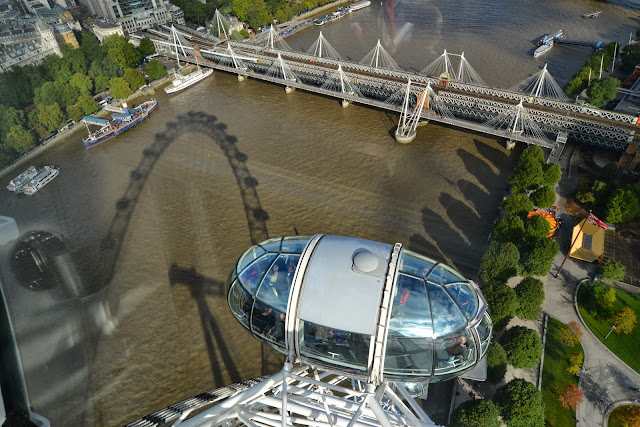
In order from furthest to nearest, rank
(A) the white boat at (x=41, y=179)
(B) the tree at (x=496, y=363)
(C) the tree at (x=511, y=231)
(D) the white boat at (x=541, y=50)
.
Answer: (D) the white boat at (x=541, y=50)
(A) the white boat at (x=41, y=179)
(C) the tree at (x=511, y=231)
(B) the tree at (x=496, y=363)

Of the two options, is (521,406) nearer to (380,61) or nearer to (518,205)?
(518,205)

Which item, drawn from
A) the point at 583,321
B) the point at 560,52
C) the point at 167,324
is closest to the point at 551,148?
the point at 583,321

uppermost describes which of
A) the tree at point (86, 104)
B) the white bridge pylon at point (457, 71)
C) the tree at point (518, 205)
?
the tree at point (86, 104)

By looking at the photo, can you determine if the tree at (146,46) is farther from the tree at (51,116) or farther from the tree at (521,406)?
the tree at (521,406)

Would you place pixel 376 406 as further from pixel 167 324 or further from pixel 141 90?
pixel 141 90

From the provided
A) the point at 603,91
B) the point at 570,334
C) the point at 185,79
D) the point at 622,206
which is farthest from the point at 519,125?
the point at 185,79

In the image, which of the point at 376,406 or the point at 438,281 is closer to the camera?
the point at 376,406

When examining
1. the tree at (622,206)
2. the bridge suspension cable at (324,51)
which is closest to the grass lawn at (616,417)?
the tree at (622,206)
